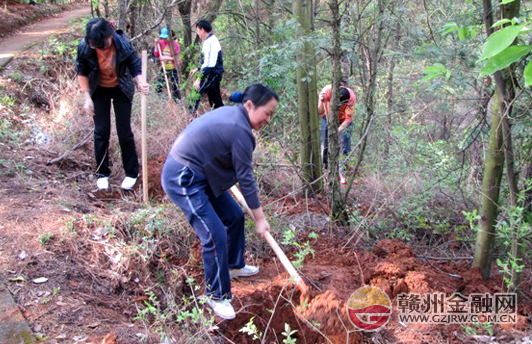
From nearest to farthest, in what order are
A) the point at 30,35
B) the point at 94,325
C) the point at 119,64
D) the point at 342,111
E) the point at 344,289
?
the point at 94,325
the point at 344,289
the point at 119,64
the point at 342,111
the point at 30,35

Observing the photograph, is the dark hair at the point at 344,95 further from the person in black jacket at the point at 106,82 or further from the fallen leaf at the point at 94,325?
the fallen leaf at the point at 94,325

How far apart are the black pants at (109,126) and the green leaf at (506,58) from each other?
384 centimetres

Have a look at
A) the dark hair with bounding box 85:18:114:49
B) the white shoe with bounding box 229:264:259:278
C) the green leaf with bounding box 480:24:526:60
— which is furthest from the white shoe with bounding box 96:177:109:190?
the green leaf with bounding box 480:24:526:60

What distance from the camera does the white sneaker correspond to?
320 cm

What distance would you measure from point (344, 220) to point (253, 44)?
6714 mm

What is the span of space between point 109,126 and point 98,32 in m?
1.08

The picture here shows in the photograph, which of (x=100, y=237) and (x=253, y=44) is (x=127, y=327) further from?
(x=253, y=44)

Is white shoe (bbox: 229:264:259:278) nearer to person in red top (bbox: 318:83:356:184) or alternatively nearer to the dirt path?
person in red top (bbox: 318:83:356:184)

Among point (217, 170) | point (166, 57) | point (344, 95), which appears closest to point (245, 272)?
point (217, 170)

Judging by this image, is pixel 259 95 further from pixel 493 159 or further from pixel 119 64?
pixel 119 64

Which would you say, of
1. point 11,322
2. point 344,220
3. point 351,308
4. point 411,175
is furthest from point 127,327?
point 411,175

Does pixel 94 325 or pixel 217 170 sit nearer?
pixel 94 325

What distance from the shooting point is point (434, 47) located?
387cm

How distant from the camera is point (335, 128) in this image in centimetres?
428
